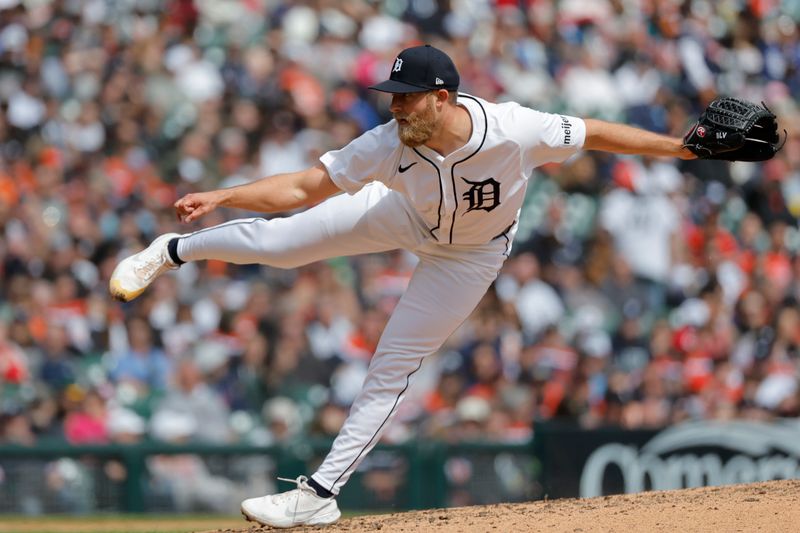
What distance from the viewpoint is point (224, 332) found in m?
11.0

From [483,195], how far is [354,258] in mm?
5986

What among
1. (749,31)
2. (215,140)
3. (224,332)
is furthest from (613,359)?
(749,31)

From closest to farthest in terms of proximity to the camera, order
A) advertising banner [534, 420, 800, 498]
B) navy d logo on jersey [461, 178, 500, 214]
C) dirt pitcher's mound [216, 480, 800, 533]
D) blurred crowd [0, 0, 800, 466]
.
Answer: dirt pitcher's mound [216, 480, 800, 533] → navy d logo on jersey [461, 178, 500, 214] → advertising banner [534, 420, 800, 498] → blurred crowd [0, 0, 800, 466]

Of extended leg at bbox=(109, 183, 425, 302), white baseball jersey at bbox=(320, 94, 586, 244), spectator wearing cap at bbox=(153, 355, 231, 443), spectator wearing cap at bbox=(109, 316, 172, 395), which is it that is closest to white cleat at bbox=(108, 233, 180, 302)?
extended leg at bbox=(109, 183, 425, 302)

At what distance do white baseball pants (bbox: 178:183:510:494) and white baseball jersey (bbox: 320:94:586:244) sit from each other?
0.82 feet

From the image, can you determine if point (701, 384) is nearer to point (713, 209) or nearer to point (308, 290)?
point (713, 209)

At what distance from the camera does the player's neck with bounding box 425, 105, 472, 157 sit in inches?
224

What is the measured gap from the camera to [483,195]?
589 cm

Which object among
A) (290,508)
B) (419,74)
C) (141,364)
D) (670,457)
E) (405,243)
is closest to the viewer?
(419,74)

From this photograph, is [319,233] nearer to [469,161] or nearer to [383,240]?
[383,240]

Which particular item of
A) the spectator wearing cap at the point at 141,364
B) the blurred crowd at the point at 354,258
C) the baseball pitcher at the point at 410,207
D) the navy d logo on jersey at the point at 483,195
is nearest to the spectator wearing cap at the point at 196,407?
the blurred crowd at the point at 354,258

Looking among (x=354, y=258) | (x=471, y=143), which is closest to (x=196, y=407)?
(x=354, y=258)

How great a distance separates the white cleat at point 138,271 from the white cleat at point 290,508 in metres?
1.13

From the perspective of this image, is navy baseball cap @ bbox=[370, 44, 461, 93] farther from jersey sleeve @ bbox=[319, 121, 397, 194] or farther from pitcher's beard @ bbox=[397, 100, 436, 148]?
jersey sleeve @ bbox=[319, 121, 397, 194]
